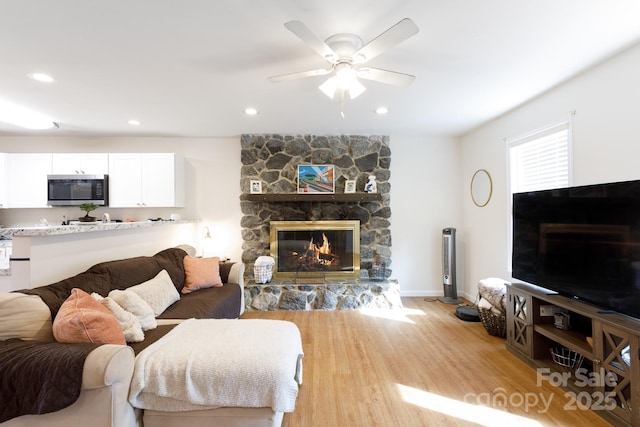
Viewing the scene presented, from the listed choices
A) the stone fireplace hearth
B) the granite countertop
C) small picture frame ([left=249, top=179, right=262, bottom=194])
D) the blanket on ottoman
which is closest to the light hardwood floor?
the blanket on ottoman

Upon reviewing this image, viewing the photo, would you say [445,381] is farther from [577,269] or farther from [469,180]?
[469,180]

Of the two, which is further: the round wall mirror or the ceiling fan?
the round wall mirror

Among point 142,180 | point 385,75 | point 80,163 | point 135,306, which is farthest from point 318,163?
point 80,163

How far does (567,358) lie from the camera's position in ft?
7.36

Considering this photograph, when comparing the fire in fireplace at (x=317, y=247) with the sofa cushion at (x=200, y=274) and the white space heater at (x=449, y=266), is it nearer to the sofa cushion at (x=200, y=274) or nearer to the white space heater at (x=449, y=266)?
the sofa cushion at (x=200, y=274)

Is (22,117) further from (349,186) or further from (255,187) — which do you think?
(349,186)

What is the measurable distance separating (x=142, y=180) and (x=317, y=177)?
2.54 m

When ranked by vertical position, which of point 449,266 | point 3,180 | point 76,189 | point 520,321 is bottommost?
point 520,321

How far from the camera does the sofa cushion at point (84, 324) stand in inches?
60.2

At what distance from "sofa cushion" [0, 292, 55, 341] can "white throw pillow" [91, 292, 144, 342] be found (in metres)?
0.27

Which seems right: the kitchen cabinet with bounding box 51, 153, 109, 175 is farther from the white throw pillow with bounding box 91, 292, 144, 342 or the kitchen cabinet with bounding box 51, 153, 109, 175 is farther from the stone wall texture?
the white throw pillow with bounding box 91, 292, 144, 342

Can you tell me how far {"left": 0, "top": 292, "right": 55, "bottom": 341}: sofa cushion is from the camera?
151cm

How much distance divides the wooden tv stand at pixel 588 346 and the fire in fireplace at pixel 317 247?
208 cm

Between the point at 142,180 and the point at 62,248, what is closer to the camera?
the point at 62,248
